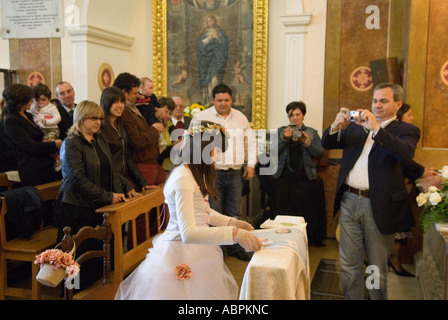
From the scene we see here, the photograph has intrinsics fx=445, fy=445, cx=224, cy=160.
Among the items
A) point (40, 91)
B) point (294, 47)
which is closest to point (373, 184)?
point (294, 47)

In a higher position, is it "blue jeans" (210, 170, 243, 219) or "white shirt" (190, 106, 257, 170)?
"white shirt" (190, 106, 257, 170)

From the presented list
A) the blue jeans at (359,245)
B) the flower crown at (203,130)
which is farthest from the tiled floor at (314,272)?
the flower crown at (203,130)

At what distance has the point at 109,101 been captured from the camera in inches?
156

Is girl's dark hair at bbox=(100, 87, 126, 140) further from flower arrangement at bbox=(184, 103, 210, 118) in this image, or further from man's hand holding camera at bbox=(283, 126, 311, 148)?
flower arrangement at bbox=(184, 103, 210, 118)

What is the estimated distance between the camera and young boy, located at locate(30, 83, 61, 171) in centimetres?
486

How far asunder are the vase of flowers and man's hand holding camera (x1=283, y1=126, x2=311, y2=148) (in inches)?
138

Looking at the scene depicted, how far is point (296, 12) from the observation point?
20.0ft

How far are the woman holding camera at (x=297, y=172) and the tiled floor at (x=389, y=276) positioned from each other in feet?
0.79

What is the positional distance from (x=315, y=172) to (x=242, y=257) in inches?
56.1

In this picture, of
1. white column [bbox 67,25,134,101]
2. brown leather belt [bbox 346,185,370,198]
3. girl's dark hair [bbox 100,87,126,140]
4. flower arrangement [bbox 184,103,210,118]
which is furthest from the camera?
white column [bbox 67,25,134,101]

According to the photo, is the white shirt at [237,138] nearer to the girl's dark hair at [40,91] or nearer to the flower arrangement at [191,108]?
the flower arrangement at [191,108]

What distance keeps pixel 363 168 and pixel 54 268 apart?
7.23ft

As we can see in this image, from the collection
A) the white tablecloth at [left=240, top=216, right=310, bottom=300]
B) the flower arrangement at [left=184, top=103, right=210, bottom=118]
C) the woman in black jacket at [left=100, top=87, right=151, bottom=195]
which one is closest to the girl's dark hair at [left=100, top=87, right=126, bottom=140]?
the woman in black jacket at [left=100, top=87, right=151, bottom=195]
